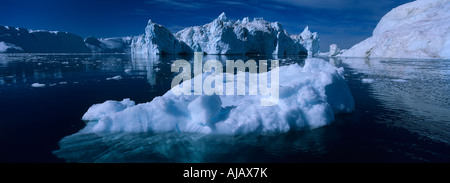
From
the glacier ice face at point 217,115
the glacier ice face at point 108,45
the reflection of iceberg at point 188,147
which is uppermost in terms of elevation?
the glacier ice face at point 108,45

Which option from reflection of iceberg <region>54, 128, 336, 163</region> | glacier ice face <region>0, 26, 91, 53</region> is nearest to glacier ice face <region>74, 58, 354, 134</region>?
reflection of iceberg <region>54, 128, 336, 163</region>

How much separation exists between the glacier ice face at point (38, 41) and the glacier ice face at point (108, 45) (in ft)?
22.2

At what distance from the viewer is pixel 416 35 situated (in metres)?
49.8

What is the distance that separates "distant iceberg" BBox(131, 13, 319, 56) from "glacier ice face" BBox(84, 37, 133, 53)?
74074 mm

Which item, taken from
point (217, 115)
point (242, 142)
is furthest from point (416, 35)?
point (242, 142)

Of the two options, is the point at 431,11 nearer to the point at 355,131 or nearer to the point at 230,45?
the point at 230,45

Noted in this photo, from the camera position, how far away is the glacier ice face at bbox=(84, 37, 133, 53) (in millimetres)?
153875

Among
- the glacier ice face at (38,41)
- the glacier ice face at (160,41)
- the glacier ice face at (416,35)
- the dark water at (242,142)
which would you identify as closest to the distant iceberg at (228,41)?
the glacier ice face at (160,41)

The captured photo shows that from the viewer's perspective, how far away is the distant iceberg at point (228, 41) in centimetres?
6344

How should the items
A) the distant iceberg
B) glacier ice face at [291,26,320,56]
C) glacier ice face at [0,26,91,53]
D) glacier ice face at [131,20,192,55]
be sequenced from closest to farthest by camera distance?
glacier ice face at [131,20,192,55]
the distant iceberg
glacier ice face at [291,26,320,56]
glacier ice face at [0,26,91,53]

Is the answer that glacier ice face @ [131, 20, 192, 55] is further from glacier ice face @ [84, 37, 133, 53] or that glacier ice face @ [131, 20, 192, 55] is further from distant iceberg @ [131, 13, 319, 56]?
glacier ice face @ [84, 37, 133, 53]

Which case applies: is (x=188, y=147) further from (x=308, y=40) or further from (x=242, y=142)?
(x=308, y=40)

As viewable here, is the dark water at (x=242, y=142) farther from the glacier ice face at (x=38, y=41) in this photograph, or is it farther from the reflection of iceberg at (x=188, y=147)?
the glacier ice face at (x=38, y=41)

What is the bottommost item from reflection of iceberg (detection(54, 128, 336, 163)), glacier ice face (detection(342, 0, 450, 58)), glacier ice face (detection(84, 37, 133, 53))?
reflection of iceberg (detection(54, 128, 336, 163))
